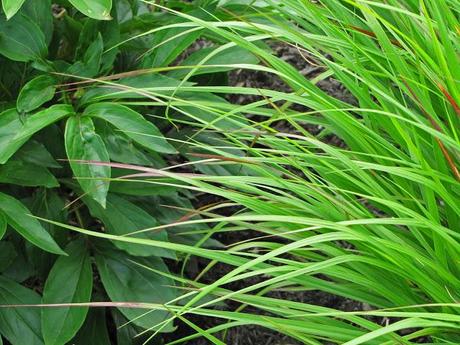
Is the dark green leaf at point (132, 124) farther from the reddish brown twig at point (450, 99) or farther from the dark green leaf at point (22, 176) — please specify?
the reddish brown twig at point (450, 99)

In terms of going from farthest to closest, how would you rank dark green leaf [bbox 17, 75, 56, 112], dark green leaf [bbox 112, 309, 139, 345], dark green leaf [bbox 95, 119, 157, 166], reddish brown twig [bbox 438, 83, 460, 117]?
dark green leaf [bbox 112, 309, 139, 345], dark green leaf [bbox 95, 119, 157, 166], dark green leaf [bbox 17, 75, 56, 112], reddish brown twig [bbox 438, 83, 460, 117]

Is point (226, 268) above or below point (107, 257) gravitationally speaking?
below

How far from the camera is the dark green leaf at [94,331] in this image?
2.07 m

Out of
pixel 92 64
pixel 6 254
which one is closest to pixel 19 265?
pixel 6 254

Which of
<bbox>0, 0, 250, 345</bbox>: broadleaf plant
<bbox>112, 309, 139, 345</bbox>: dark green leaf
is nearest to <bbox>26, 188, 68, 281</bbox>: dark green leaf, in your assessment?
<bbox>0, 0, 250, 345</bbox>: broadleaf plant

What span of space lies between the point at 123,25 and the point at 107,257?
2.01 feet

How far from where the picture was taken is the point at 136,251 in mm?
1882

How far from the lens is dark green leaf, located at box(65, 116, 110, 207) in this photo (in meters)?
Result: 1.70

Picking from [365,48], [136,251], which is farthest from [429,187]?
[136,251]

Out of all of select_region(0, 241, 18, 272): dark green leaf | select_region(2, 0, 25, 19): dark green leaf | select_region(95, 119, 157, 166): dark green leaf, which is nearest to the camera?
select_region(2, 0, 25, 19): dark green leaf

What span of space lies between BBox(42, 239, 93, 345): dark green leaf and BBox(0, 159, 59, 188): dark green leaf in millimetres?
228

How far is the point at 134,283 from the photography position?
1964 mm

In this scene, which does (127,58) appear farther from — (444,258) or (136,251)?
(444,258)

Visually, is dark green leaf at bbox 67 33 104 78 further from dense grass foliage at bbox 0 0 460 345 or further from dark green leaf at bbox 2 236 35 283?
dark green leaf at bbox 2 236 35 283
